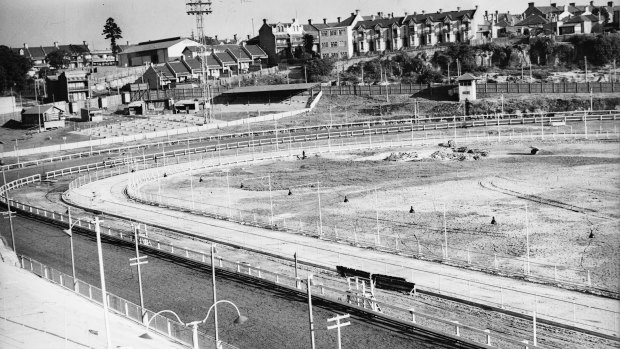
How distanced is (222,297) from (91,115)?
88310 millimetres

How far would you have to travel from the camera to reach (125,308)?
99.3ft

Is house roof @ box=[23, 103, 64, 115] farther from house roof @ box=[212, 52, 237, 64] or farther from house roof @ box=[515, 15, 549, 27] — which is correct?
house roof @ box=[515, 15, 549, 27]

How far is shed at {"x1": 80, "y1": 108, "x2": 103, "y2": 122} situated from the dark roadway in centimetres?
7005

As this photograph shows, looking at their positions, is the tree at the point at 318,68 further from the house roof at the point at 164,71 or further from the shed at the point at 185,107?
the shed at the point at 185,107

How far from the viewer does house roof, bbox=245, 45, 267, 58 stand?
14975 centimetres

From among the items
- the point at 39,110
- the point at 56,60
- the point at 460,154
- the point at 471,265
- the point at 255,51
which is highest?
the point at 56,60

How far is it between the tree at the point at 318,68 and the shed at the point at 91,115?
38.3m

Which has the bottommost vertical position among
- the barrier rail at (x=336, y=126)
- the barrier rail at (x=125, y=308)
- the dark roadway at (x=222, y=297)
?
the dark roadway at (x=222, y=297)

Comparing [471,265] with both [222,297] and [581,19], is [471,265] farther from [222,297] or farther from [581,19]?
[581,19]

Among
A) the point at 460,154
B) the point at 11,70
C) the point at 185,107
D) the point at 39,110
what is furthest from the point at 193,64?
the point at 460,154

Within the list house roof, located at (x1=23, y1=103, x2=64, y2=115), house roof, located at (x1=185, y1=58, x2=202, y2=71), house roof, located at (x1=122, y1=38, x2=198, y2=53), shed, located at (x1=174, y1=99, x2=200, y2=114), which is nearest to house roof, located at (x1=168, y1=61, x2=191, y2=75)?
house roof, located at (x1=185, y1=58, x2=202, y2=71)

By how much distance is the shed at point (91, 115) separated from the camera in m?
114

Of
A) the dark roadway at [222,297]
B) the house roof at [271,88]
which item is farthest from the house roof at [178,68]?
the dark roadway at [222,297]

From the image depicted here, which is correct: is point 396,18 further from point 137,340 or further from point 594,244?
point 137,340
